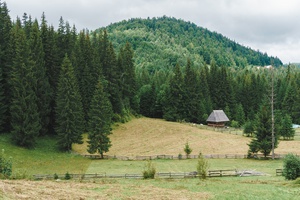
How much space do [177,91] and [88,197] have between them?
7300 centimetres

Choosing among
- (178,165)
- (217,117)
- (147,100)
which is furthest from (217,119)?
(178,165)

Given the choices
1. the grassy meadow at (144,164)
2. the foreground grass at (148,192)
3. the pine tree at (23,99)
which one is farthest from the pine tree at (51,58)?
the foreground grass at (148,192)

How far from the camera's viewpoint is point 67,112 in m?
54.9

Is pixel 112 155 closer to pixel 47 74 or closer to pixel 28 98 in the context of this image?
pixel 28 98

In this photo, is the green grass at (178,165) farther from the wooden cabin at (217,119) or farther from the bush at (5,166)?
the wooden cabin at (217,119)

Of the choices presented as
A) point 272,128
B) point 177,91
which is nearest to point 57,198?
point 272,128

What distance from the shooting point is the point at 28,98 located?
5200 cm

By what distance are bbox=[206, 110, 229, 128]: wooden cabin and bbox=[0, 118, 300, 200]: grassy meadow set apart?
6678 millimetres

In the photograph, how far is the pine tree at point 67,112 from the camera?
179 ft

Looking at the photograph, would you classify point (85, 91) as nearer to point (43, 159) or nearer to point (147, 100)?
point (43, 159)

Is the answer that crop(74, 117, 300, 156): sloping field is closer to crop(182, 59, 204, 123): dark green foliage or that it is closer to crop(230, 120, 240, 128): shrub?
crop(182, 59, 204, 123): dark green foliage

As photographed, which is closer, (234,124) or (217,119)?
(217,119)

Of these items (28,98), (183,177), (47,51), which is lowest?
(183,177)

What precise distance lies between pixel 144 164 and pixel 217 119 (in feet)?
149
